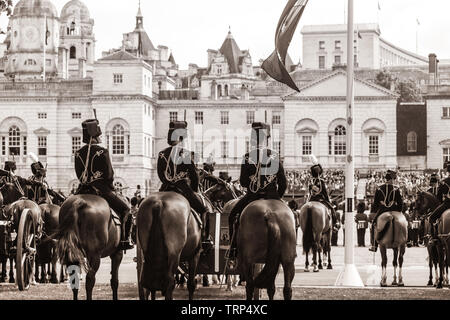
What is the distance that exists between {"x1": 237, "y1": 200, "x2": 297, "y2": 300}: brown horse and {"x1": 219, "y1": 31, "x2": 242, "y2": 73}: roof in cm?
12586

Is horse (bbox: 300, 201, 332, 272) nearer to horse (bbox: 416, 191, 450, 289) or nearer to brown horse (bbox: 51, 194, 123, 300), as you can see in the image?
horse (bbox: 416, 191, 450, 289)

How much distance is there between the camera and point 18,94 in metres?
97.2

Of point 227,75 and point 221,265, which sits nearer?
point 221,265

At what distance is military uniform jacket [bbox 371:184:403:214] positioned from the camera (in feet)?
68.7

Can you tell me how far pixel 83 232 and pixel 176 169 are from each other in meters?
1.65

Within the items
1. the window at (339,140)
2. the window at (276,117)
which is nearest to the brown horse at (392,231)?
the window at (339,140)

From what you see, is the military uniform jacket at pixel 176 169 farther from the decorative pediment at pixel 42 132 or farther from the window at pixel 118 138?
the decorative pediment at pixel 42 132

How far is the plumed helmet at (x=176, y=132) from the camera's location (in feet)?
52.0

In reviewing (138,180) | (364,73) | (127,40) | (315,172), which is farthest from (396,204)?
(127,40)

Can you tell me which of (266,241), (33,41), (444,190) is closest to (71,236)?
(266,241)

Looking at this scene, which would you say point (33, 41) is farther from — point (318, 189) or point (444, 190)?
point (444, 190)
